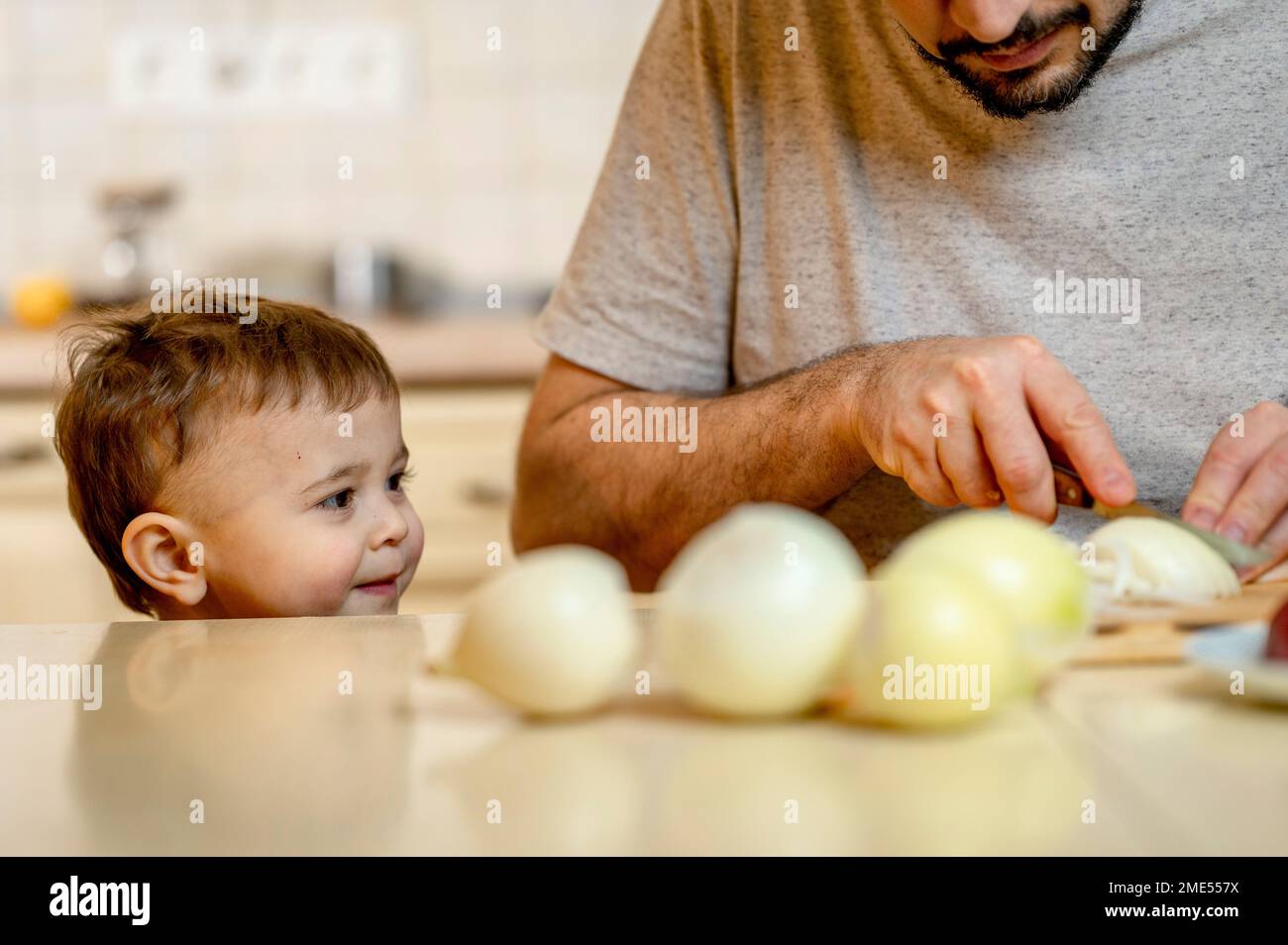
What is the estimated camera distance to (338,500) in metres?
1.08

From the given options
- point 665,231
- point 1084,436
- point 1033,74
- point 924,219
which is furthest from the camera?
point 665,231

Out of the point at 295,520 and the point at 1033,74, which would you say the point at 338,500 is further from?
the point at 1033,74

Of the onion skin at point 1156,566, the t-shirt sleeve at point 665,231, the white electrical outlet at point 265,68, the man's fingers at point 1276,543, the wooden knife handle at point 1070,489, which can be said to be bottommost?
the man's fingers at point 1276,543

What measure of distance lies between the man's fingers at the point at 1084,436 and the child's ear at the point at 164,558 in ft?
2.21

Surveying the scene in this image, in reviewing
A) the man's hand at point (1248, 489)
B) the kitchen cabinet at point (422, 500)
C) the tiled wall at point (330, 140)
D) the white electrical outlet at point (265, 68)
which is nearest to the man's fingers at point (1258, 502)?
the man's hand at point (1248, 489)

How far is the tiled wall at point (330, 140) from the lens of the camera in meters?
2.57

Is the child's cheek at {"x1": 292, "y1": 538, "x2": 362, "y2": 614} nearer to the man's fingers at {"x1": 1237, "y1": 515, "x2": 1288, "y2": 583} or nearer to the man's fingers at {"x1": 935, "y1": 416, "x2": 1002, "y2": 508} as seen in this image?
the man's fingers at {"x1": 935, "y1": 416, "x2": 1002, "y2": 508}

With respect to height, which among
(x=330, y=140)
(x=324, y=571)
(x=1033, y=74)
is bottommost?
(x=324, y=571)

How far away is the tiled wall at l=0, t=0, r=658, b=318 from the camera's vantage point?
2.57 m

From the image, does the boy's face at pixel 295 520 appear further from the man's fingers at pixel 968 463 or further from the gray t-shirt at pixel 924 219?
the man's fingers at pixel 968 463

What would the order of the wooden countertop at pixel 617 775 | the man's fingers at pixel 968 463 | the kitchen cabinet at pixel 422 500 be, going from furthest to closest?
the kitchen cabinet at pixel 422 500 < the man's fingers at pixel 968 463 < the wooden countertop at pixel 617 775

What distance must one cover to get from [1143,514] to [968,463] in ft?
0.36

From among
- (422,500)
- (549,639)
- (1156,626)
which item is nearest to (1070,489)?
(1156,626)

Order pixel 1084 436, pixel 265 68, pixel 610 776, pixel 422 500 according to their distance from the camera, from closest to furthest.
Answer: pixel 610 776 < pixel 1084 436 < pixel 422 500 < pixel 265 68
